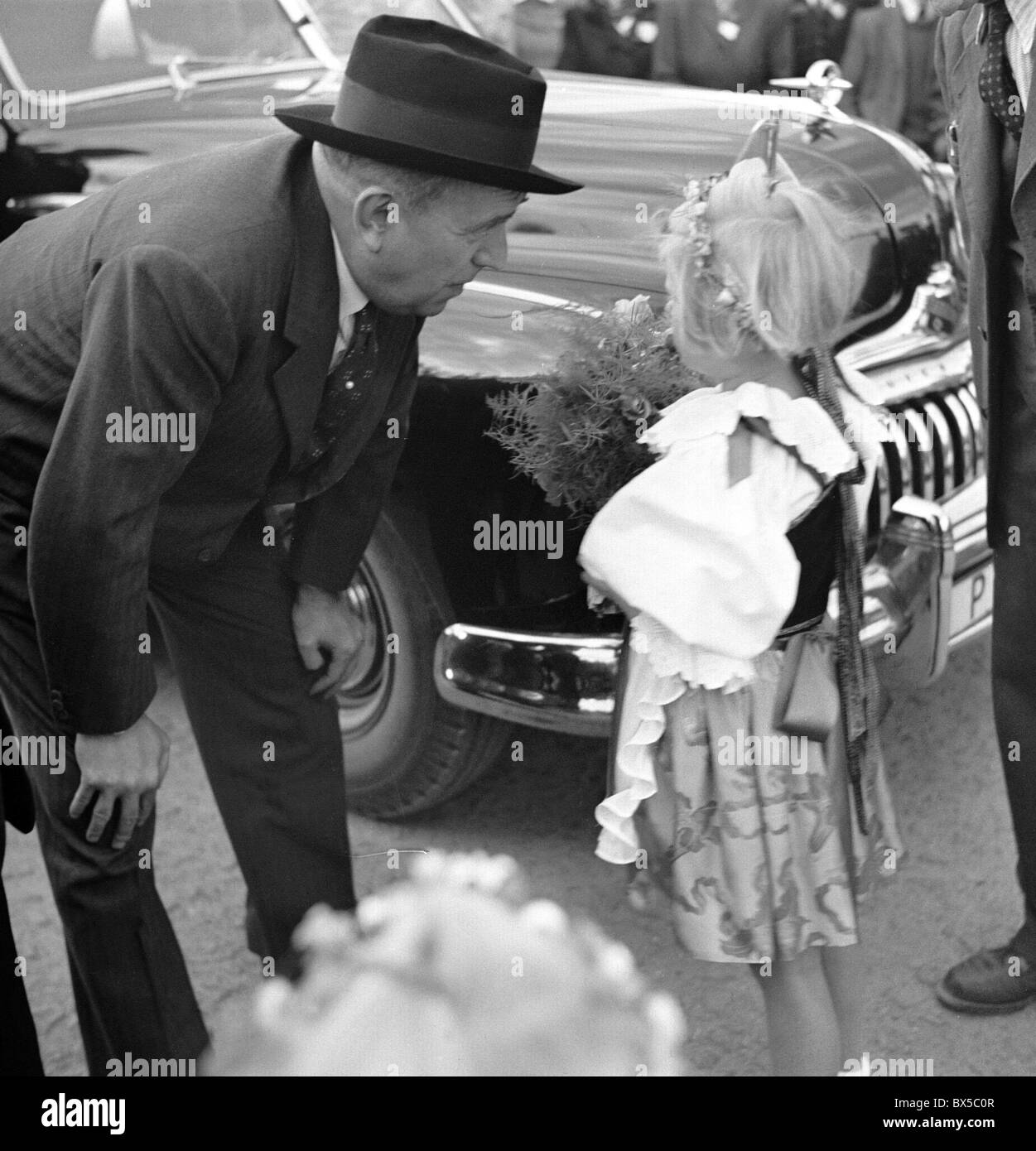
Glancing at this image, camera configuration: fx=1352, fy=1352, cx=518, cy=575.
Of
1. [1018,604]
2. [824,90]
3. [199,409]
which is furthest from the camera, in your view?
[824,90]

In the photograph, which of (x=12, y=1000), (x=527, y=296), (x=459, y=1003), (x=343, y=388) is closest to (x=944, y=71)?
(x=527, y=296)

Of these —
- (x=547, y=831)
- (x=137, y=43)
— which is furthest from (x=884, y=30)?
(x=547, y=831)

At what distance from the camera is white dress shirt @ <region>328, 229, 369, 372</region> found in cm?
203

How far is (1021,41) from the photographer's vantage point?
2277mm

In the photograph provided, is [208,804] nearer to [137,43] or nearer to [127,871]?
[127,871]

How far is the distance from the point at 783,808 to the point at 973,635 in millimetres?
1197

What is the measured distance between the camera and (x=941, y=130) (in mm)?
7555

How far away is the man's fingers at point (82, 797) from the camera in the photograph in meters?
1.95

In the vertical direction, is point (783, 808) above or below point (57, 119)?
below

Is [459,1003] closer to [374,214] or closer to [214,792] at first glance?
[374,214]

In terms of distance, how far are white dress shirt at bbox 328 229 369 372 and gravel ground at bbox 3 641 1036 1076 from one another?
4.09 ft

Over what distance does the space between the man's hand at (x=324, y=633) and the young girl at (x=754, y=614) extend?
0.57m

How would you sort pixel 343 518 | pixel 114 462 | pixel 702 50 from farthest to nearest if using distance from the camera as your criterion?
pixel 702 50 → pixel 343 518 → pixel 114 462

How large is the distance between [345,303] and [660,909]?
60.3 inches
